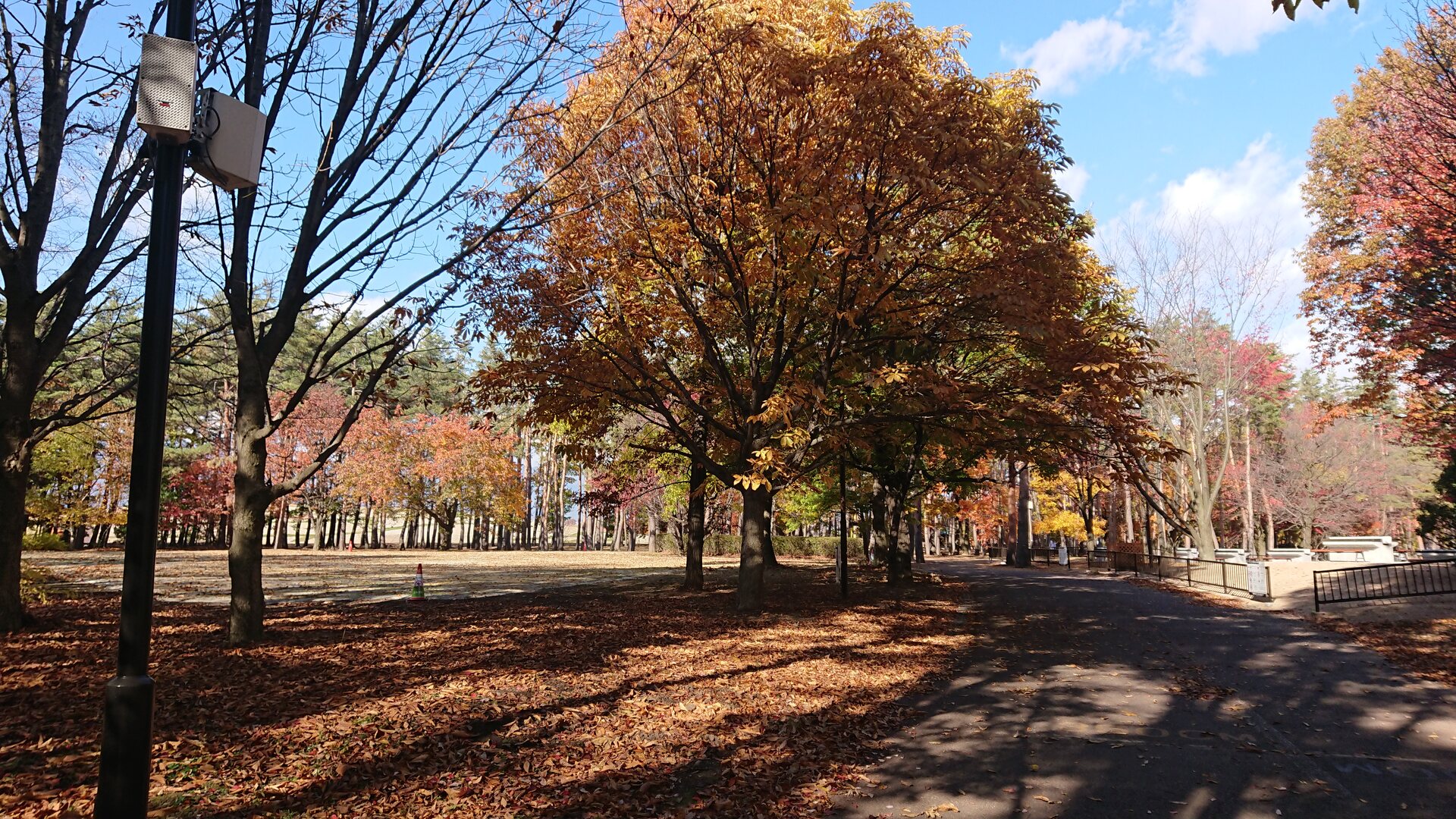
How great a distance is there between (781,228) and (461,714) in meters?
6.77

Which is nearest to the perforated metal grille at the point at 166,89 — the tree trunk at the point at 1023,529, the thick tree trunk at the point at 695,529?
the thick tree trunk at the point at 695,529

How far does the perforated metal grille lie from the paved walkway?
526 centimetres

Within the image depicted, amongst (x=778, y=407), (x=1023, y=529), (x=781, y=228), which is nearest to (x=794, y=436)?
(x=778, y=407)

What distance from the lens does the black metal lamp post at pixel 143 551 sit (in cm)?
322

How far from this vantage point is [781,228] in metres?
9.62

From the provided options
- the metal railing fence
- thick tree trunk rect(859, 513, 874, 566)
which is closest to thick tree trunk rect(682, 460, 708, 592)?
thick tree trunk rect(859, 513, 874, 566)

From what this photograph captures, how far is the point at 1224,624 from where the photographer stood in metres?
13.1

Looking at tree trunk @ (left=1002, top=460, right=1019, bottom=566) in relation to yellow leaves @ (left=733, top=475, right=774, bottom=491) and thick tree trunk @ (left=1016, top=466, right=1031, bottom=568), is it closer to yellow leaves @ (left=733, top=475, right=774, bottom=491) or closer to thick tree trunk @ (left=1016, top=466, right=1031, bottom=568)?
thick tree trunk @ (left=1016, top=466, right=1031, bottom=568)

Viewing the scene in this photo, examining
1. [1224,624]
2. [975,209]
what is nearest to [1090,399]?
[975,209]

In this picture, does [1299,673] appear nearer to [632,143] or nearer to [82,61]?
[632,143]

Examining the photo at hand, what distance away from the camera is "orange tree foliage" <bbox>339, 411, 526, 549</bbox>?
44750mm

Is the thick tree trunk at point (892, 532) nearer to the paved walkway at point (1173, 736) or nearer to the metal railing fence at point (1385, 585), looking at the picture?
the paved walkway at point (1173, 736)

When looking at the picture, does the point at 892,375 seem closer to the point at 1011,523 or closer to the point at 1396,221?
the point at 1396,221

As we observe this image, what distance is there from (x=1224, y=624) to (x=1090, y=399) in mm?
5455
